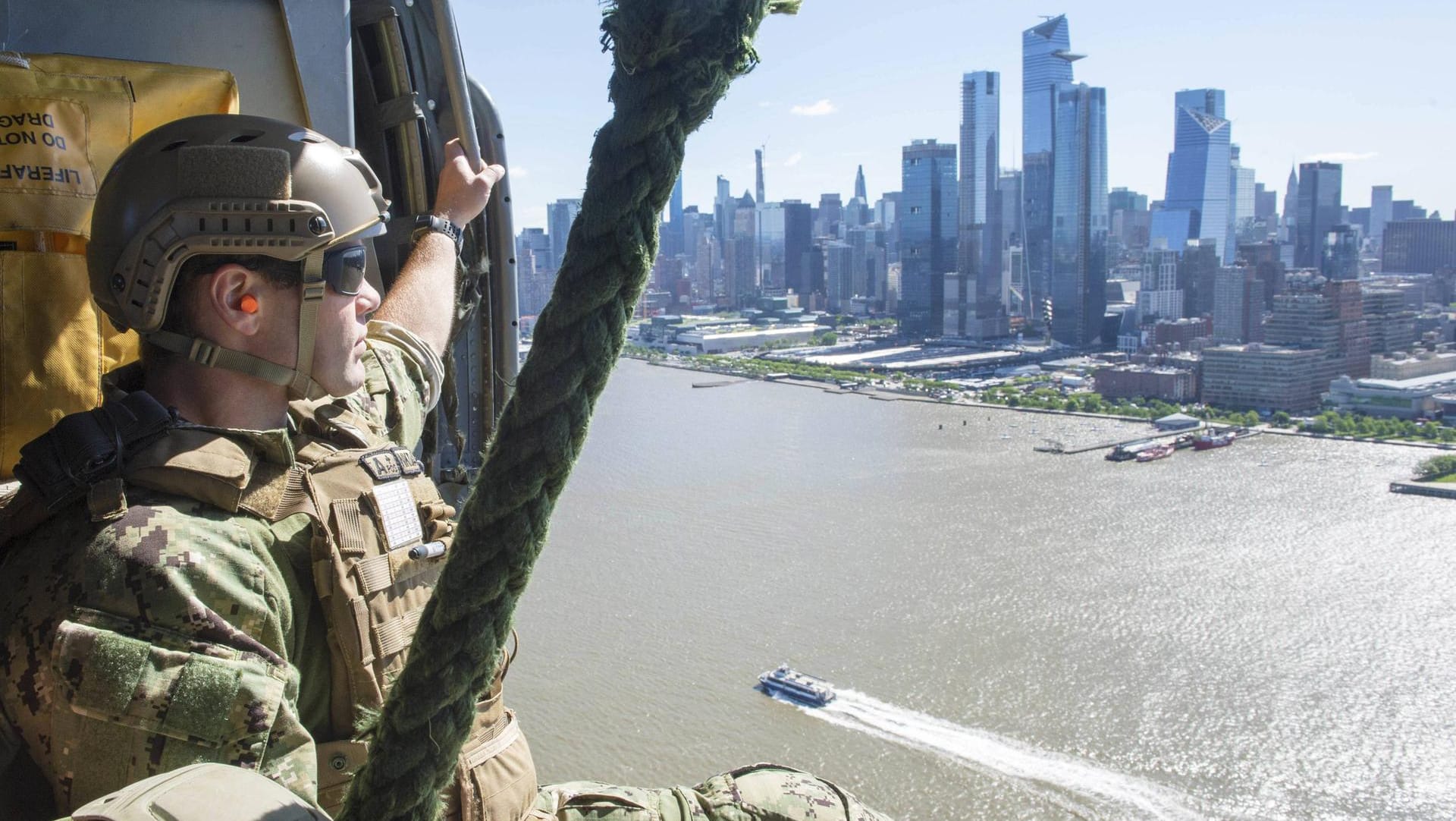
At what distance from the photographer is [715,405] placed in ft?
43.2

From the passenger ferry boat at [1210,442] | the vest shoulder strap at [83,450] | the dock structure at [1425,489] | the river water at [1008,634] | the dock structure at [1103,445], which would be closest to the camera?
the vest shoulder strap at [83,450]

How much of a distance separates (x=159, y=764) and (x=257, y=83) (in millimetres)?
607

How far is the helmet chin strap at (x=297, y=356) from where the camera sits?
561 mm

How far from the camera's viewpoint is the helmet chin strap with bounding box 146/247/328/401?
561 mm

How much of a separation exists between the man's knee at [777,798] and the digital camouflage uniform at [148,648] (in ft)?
0.82

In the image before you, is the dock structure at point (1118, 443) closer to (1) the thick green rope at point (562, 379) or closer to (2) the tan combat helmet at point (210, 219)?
(2) the tan combat helmet at point (210, 219)

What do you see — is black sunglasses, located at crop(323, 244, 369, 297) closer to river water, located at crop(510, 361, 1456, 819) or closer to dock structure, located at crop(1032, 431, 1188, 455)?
river water, located at crop(510, 361, 1456, 819)

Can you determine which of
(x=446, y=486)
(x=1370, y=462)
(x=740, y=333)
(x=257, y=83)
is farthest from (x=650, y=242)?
(x=740, y=333)

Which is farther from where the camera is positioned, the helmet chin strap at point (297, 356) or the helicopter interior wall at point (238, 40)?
the helicopter interior wall at point (238, 40)

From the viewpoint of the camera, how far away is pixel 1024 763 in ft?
16.4

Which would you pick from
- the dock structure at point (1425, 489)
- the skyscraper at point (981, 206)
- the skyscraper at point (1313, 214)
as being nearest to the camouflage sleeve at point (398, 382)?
the dock structure at point (1425, 489)

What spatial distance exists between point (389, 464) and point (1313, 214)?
2439cm

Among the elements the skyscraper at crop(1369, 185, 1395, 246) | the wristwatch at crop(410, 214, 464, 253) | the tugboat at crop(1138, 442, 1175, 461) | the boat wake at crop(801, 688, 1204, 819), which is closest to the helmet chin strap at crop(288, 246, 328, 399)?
the wristwatch at crop(410, 214, 464, 253)

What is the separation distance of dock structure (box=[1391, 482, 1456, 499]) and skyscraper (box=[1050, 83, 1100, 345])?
10123 millimetres
